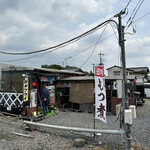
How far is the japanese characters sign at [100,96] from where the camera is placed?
5.25m

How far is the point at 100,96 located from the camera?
5.34 meters

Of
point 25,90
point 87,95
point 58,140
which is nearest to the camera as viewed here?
point 58,140

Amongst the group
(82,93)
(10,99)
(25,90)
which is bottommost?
(10,99)

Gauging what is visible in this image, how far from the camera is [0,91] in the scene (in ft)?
30.6

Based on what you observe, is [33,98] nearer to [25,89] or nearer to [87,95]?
[25,89]

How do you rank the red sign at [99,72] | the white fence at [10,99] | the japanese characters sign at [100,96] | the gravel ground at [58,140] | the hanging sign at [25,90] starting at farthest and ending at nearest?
the white fence at [10,99], the hanging sign at [25,90], the red sign at [99,72], the japanese characters sign at [100,96], the gravel ground at [58,140]

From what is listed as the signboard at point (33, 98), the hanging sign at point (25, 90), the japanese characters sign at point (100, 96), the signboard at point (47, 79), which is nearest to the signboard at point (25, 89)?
the hanging sign at point (25, 90)

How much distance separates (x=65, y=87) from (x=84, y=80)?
2.60 metres

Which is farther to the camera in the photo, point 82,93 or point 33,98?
point 82,93

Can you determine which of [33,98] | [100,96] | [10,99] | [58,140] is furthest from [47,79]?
[100,96]

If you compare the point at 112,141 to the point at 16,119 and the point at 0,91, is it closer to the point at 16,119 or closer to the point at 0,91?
the point at 16,119

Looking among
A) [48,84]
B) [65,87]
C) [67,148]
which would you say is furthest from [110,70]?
[67,148]

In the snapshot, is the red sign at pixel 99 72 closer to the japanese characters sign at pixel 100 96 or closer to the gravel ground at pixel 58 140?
the japanese characters sign at pixel 100 96

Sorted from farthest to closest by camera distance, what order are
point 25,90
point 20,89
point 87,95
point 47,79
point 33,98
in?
point 47,79
point 87,95
point 20,89
point 33,98
point 25,90
